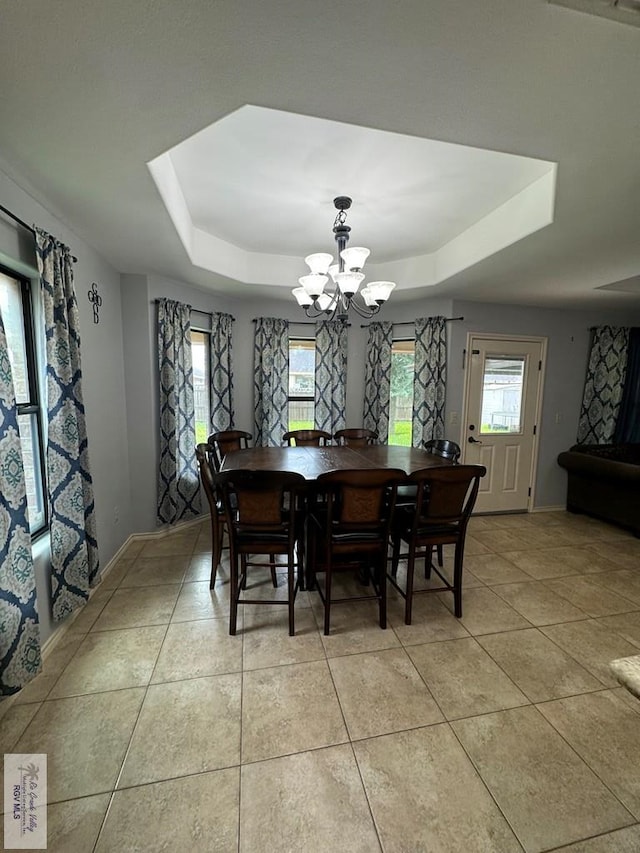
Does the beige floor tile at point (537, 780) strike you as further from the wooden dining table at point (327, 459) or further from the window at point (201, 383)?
the window at point (201, 383)

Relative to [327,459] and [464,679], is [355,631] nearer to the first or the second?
[464,679]

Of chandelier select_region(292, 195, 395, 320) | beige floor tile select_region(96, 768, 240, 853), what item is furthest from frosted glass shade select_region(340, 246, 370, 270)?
beige floor tile select_region(96, 768, 240, 853)

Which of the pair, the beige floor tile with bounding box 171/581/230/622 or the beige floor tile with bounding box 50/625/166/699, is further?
the beige floor tile with bounding box 171/581/230/622

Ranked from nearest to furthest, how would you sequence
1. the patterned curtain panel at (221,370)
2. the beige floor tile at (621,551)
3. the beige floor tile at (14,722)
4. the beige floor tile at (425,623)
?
1. the beige floor tile at (14,722)
2. the beige floor tile at (425,623)
3. the beige floor tile at (621,551)
4. the patterned curtain panel at (221,370)

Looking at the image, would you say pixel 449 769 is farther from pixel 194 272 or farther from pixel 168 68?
pixel 194 272

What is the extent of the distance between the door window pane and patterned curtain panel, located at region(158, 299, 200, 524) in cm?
334

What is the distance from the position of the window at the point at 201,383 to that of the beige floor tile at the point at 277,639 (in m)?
2.16

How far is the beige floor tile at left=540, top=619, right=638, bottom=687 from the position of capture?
1944 millimetres

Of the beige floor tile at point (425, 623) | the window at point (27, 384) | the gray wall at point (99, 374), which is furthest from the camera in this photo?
the beige floor tile at point (425, 623)

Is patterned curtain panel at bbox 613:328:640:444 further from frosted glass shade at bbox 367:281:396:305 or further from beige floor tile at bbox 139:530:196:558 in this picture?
beige floor tile at bbox 139:530:196:558

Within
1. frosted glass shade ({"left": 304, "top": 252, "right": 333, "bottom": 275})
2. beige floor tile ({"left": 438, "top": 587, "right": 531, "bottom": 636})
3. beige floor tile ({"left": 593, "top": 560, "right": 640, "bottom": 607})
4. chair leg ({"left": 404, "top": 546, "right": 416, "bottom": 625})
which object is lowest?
beige floor tile ({"left": 438, "top": 587, "right": 531, "bottom": 636})

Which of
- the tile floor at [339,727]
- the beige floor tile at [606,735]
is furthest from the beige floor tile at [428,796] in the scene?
the beige floor tile at [606,735]

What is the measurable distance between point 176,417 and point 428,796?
123 inches

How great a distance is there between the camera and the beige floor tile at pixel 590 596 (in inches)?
96.4
